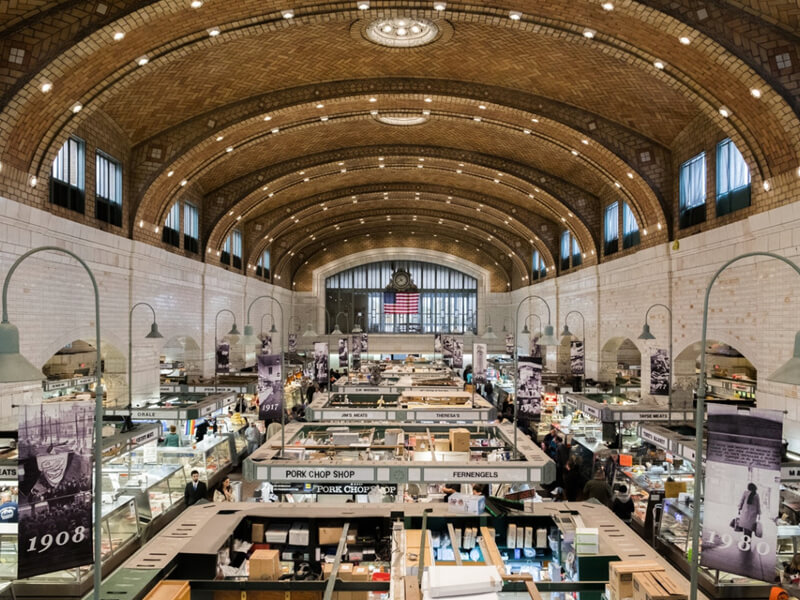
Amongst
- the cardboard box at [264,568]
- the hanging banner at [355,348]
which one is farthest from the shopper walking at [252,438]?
the hanging banner at [355,348]

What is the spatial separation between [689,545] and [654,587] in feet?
9.56

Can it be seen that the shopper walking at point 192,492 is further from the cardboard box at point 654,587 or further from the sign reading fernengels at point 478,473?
the cardboard box at point 654,587

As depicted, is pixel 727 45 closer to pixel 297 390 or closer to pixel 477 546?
pixel 477 546

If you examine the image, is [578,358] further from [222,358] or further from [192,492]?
[192,492]

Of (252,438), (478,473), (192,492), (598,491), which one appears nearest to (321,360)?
(252,438)

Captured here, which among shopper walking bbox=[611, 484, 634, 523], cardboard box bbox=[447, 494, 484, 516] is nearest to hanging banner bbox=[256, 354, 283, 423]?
cardboard box bbox=[447, 494, 484, 516]

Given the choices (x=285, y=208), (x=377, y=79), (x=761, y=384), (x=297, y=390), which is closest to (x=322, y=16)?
(x=377, y=79)

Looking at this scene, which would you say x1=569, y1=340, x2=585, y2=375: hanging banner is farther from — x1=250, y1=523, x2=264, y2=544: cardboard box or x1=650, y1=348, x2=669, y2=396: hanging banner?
x1=250, y1=523, x2=264, y2=544: cardboard box

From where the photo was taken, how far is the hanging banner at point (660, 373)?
1597 cm

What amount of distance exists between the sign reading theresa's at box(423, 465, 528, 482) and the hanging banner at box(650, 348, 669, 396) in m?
8.31

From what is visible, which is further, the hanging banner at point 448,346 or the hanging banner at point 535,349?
the hanging banner at point 448,346

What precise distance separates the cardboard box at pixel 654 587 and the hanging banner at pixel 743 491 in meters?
0.46

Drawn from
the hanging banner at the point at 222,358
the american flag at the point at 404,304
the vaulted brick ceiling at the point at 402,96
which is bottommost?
the hanging banner at the point at 222,358

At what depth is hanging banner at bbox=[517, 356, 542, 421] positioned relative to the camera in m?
14.3
